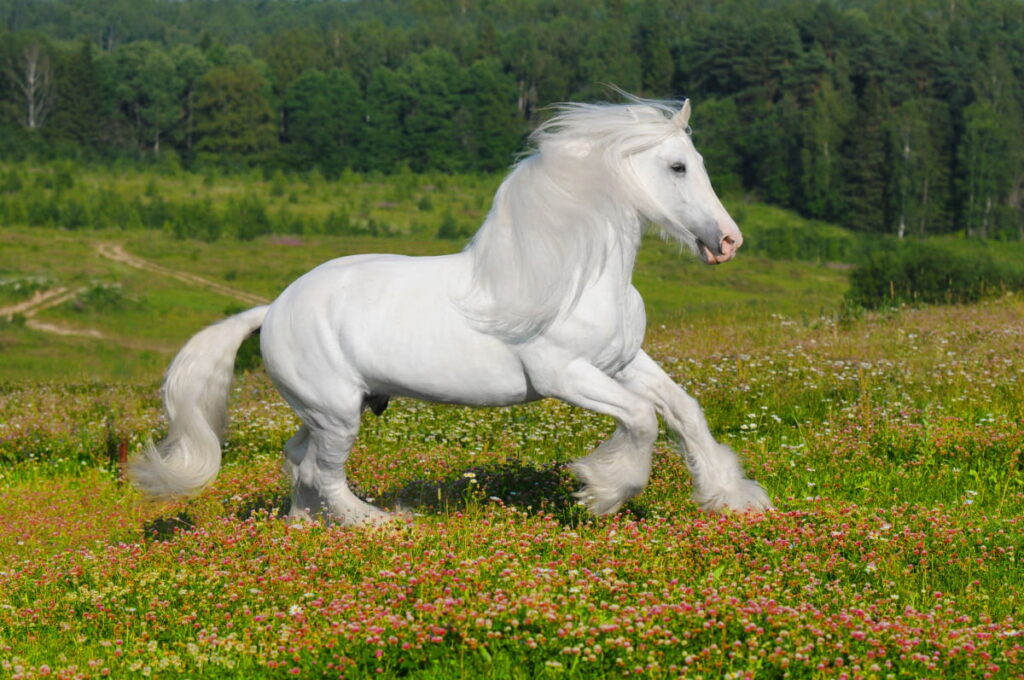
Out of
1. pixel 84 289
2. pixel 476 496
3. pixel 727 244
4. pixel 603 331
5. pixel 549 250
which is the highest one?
pixel 727 244

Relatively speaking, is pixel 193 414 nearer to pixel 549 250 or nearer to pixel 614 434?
pixel 549 250

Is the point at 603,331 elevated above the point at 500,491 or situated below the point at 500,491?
above

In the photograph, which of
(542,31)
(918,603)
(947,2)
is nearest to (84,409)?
(918,603)

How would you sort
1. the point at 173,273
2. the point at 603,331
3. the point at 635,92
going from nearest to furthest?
the point at 603,331 → the point at 173,273 → the point at 635,92

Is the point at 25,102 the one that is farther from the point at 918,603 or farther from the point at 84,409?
the point at 918,603

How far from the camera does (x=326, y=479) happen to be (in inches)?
321

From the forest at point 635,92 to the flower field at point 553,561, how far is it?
304ft

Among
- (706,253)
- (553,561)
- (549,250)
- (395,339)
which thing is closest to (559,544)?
(553,561)

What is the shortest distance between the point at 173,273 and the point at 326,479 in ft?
176

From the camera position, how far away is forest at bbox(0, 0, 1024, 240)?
101562 mm

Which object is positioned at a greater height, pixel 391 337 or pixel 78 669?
pixel 391 337

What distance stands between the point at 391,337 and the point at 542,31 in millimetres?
150067

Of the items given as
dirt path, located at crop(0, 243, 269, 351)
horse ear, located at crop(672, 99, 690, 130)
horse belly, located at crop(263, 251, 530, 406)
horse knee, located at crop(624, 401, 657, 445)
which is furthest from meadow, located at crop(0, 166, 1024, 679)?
dirt path, located at crop(0, 243, 269, 351)

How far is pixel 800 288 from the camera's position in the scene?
63219mm
